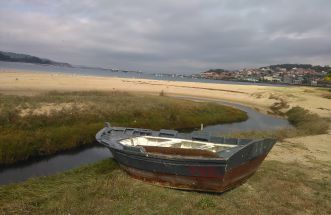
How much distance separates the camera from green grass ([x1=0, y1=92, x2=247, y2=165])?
56.9 ft

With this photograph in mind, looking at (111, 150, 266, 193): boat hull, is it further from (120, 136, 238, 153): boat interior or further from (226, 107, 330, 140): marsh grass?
(226, 107, 330, 140): marsh grass

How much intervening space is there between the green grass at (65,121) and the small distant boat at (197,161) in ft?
17.4

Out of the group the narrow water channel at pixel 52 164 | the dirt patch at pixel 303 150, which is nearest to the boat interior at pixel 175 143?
the narrow water channel at pixel 52 164

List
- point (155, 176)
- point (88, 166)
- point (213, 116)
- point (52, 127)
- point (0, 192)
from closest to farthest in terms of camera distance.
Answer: point (0, 192) → point (155, 176) → point (88, 166) → point (52, 127) → point (213, 116)

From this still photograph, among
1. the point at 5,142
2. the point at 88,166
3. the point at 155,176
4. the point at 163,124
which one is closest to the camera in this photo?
the point at 155,176

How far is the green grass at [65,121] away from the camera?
17.3 m

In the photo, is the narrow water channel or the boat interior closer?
the boat interior

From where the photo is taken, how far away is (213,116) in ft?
115

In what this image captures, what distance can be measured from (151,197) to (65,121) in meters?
12.8

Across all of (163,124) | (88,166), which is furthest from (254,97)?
(88,166)

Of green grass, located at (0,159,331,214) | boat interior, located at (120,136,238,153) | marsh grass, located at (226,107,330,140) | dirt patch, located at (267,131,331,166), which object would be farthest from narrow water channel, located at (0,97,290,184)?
dirt patch, located at (267,131,331,166)

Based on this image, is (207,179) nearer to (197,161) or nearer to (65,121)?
(197,161)

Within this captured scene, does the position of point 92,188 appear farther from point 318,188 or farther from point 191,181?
point 318,188

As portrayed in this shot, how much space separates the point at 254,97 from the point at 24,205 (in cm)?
5862
